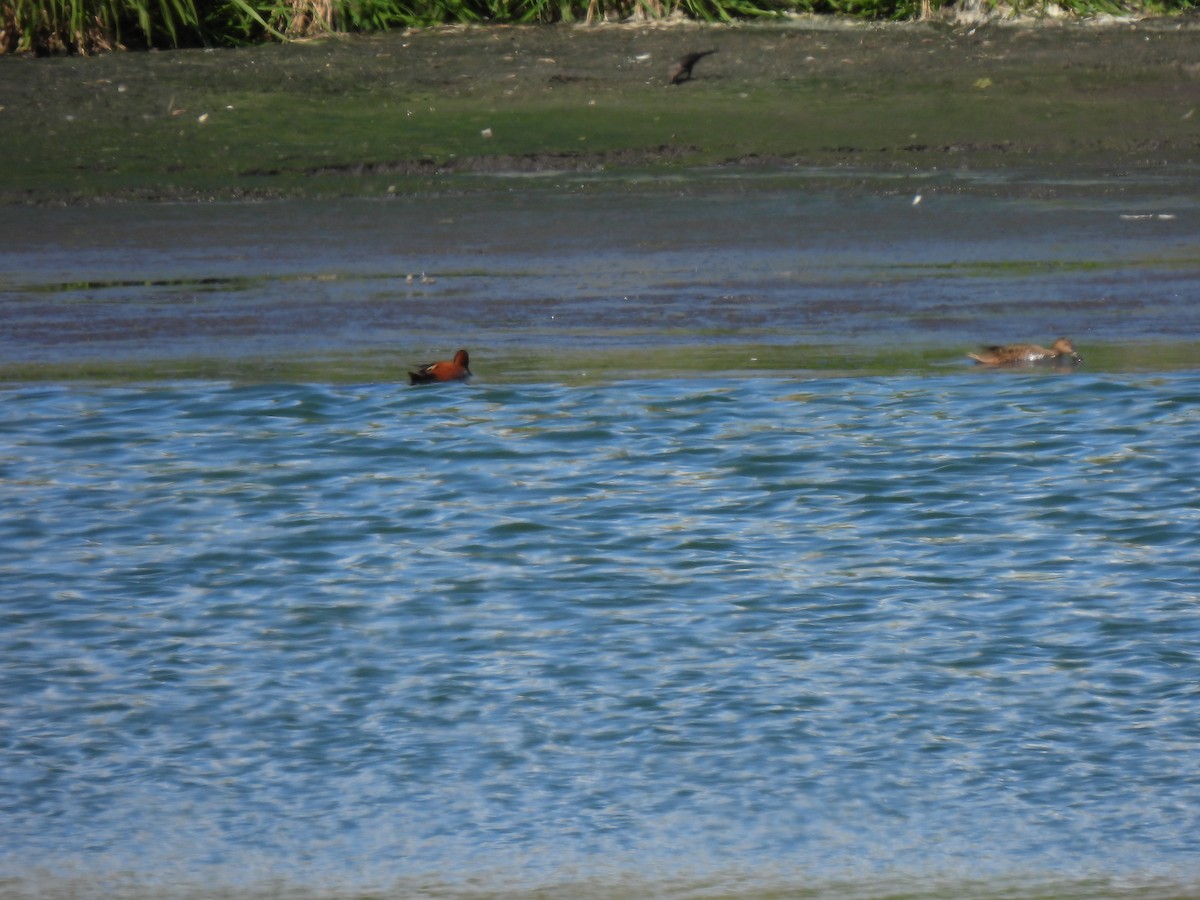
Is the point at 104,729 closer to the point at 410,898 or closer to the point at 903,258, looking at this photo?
the point at 410,898

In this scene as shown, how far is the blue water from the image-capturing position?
4.71 meters

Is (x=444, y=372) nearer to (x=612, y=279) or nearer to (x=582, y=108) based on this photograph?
(x=612, y=279)

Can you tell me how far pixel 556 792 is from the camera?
16.4ft

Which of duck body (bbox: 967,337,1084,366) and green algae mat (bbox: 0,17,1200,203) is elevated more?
green algae mat (bbox: 0,17,1200,203)

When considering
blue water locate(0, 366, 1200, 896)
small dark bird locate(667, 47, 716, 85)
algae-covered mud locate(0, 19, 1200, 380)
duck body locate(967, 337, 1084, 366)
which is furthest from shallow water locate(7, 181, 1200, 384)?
small dark bird locate(667, 47, 716, 85)

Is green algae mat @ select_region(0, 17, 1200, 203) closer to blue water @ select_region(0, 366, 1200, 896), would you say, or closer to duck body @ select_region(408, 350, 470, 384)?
duck body @ select_region(408, 350, 470, 384)

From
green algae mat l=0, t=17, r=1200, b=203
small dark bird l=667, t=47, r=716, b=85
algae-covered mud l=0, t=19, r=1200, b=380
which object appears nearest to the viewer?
algae-covered mud l=0, t=19, r=1200, b=380

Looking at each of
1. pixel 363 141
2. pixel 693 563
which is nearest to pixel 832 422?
pixel 693 563

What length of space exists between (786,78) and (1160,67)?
2874mm

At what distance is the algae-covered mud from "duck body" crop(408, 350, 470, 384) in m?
0.28

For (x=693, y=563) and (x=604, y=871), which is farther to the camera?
(x=693, y=563)

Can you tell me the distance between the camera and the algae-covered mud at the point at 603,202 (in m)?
10.5

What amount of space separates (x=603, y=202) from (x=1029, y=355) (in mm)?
5213

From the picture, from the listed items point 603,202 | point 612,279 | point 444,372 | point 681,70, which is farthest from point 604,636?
point 681,70
